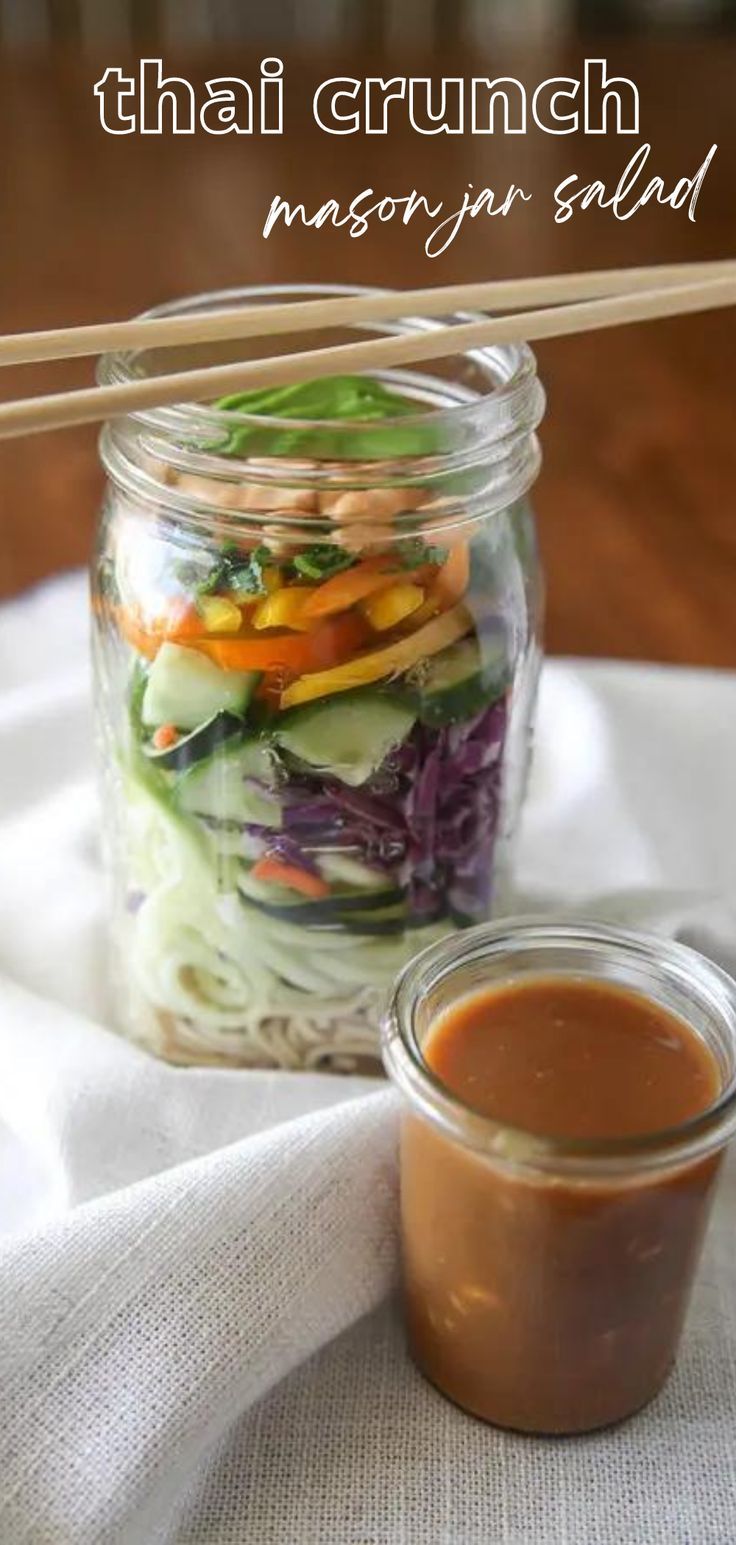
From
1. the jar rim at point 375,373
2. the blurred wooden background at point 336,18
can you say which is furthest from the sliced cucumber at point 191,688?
the blurred wooden background at point 336,18

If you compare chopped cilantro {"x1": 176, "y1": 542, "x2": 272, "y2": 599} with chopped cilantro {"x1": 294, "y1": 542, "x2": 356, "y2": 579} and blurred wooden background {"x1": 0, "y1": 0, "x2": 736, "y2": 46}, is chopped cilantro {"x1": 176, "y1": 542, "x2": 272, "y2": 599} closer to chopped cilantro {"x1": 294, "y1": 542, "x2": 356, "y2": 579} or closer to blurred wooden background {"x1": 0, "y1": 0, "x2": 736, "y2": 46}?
chopped cilantro {"x1": 294, "y1": 542, "x2": 356, "y2": 579}

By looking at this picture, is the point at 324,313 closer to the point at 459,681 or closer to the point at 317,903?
the point at 459,681

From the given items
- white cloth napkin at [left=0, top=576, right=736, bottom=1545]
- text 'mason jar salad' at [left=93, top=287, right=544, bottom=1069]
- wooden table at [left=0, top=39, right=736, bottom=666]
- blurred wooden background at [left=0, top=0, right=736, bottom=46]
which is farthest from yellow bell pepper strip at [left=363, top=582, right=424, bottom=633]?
blurred wooden background at [left=0, top=0, right=736, bottom=46]

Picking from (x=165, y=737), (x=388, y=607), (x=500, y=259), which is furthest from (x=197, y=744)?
(x=500, y=259)

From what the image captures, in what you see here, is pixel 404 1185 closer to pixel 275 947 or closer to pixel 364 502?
pixel 275 947

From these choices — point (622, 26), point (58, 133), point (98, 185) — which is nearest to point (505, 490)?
point (98, 185)
